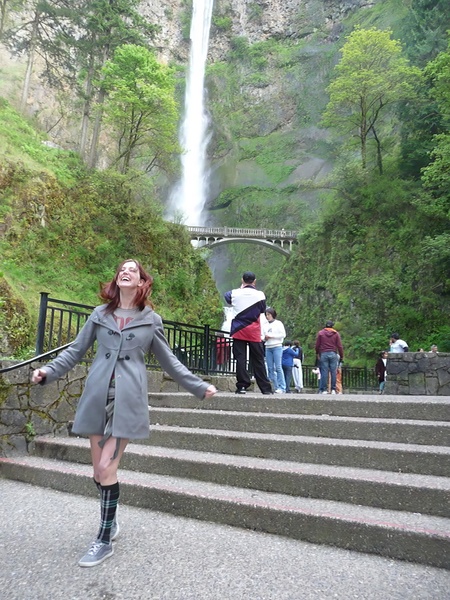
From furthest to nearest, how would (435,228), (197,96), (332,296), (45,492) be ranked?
(197,96)
(332,296)
(435,228)
(45,492)

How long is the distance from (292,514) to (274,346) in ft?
17.9

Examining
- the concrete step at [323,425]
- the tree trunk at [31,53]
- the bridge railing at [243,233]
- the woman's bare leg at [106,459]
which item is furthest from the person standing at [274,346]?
the bridge railing at [243,233]

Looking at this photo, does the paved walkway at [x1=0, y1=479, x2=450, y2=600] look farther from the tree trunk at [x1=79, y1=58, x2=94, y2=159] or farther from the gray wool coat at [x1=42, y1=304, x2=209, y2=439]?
the tree trunk at [x1=79, y1=58, x2=94, y2=159]

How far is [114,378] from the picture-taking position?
9.03 ft

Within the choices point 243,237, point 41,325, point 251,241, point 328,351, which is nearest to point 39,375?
point 41,325

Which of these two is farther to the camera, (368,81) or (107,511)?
(368,81)

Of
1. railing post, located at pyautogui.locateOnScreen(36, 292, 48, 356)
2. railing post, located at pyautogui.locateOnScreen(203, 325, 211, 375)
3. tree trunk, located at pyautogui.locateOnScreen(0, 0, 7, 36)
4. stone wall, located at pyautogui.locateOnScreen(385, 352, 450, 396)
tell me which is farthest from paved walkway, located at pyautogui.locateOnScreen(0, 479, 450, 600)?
tree trunk, located at pyautogui.locateOnScreen(0, 0, 7, 36)

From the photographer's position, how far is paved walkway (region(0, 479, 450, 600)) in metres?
2.34

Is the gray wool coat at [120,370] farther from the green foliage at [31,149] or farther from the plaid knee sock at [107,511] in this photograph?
the green foliage at [31,149]

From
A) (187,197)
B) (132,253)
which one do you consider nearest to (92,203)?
(132,253)

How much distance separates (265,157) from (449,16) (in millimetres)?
30383

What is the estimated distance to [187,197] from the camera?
4741cm

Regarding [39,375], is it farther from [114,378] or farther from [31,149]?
[31,149]

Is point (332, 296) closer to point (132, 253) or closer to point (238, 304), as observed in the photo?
point (132, 253)
